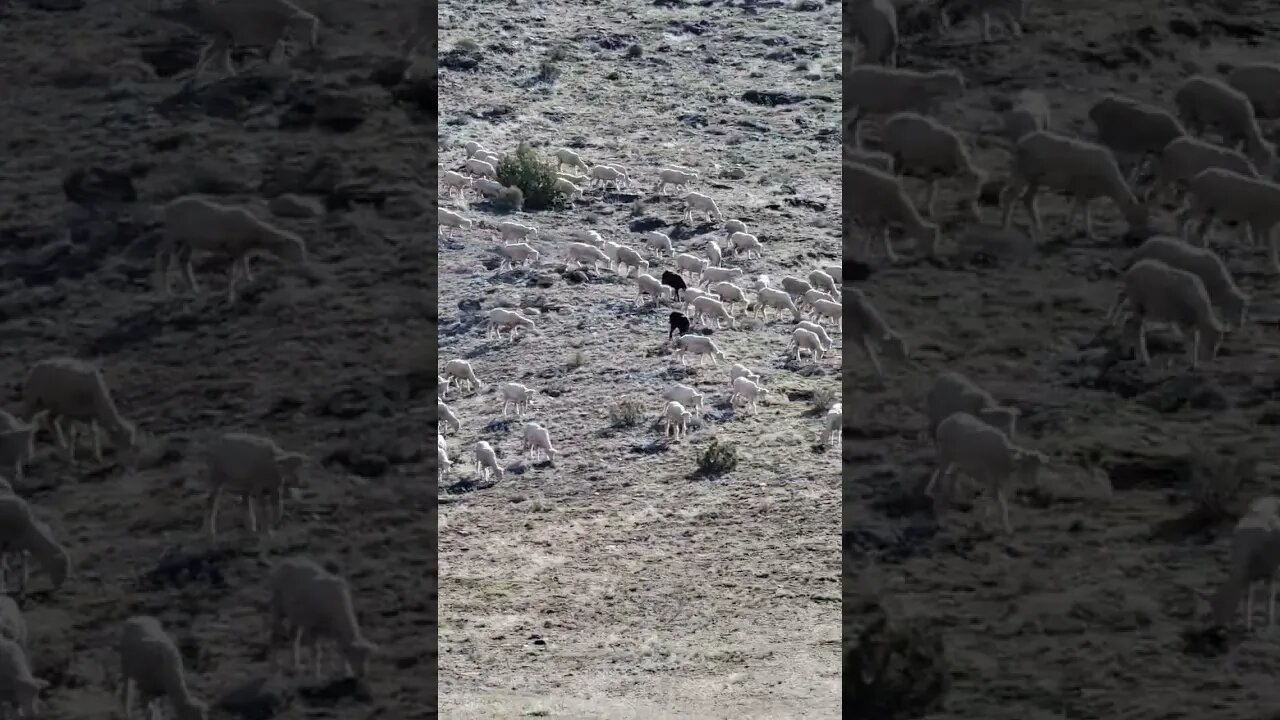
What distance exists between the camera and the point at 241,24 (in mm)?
4637

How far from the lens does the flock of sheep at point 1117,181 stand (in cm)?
447

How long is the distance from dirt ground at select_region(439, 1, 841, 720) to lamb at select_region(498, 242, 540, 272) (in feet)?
0.53

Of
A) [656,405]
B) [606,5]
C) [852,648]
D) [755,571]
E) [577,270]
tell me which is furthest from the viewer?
[606,5]

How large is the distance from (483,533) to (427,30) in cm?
1170

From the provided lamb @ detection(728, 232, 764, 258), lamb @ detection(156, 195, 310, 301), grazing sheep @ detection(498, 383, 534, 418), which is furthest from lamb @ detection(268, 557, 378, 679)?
lamb @ detection(728, 232, 764, 258)

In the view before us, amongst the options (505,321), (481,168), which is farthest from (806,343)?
(481,168)

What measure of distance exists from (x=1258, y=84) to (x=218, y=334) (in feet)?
8.99

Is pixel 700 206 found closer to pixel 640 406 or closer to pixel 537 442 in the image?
pixel 640 406

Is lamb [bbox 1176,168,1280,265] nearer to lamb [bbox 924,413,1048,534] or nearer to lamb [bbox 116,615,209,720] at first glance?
lamb [bbox 924,413,1048,534]

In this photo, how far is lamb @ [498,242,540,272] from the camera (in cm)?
2059

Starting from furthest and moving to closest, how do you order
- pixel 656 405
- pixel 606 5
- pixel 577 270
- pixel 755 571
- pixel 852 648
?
pixel 606 5 < pixel 577 270 < pixel 656 405 < pixel 755 571 < pixel 852 648

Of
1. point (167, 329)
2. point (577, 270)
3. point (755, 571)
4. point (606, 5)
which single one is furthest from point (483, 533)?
point (606, 5)

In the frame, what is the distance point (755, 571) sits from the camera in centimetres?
1550

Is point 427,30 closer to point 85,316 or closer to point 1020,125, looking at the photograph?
point 85,316
